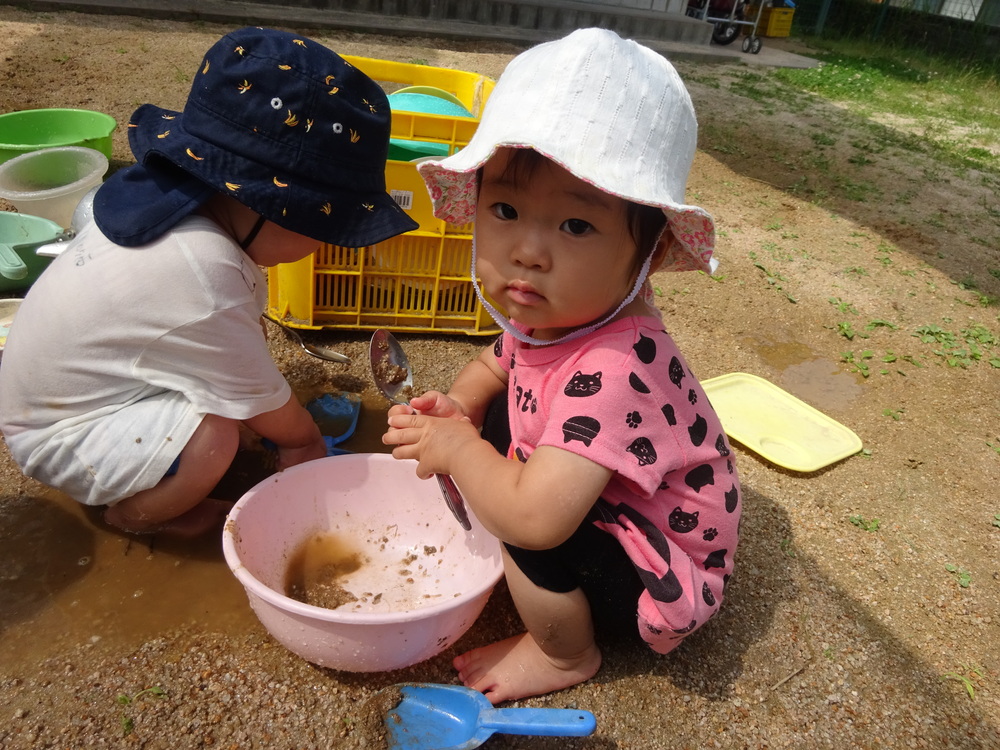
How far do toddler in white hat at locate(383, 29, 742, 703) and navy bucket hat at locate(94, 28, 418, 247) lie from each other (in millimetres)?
248

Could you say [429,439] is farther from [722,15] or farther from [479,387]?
[722,15]

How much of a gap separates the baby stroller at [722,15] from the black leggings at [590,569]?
955 cm

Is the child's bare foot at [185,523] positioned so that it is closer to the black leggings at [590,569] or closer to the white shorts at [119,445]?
the white shorts at [119,445]

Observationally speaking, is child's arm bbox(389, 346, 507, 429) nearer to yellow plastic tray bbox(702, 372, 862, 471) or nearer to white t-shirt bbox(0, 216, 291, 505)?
white t-shirt bbox(0, 216, 291, 505)

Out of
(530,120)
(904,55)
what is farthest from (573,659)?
(904,55)

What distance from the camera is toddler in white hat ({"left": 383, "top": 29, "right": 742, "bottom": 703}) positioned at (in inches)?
44.1

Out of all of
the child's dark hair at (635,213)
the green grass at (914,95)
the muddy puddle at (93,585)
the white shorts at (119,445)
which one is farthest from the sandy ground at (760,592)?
the green grass at (914,95)

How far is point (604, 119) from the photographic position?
110 centimetres

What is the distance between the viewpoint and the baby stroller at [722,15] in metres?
9.20

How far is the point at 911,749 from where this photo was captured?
1.42 m

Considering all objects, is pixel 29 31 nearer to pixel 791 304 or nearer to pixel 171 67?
pixel 171 67

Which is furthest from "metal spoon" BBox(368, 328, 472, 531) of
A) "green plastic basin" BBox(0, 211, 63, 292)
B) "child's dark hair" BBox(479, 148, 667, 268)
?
"green plastic basin" BBox(0, 211, 63, 292)

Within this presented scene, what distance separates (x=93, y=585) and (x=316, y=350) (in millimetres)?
1018

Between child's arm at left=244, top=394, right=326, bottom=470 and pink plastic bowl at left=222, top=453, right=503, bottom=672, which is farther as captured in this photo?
child's arm at left=244, top=394, right=326, bottom=470
